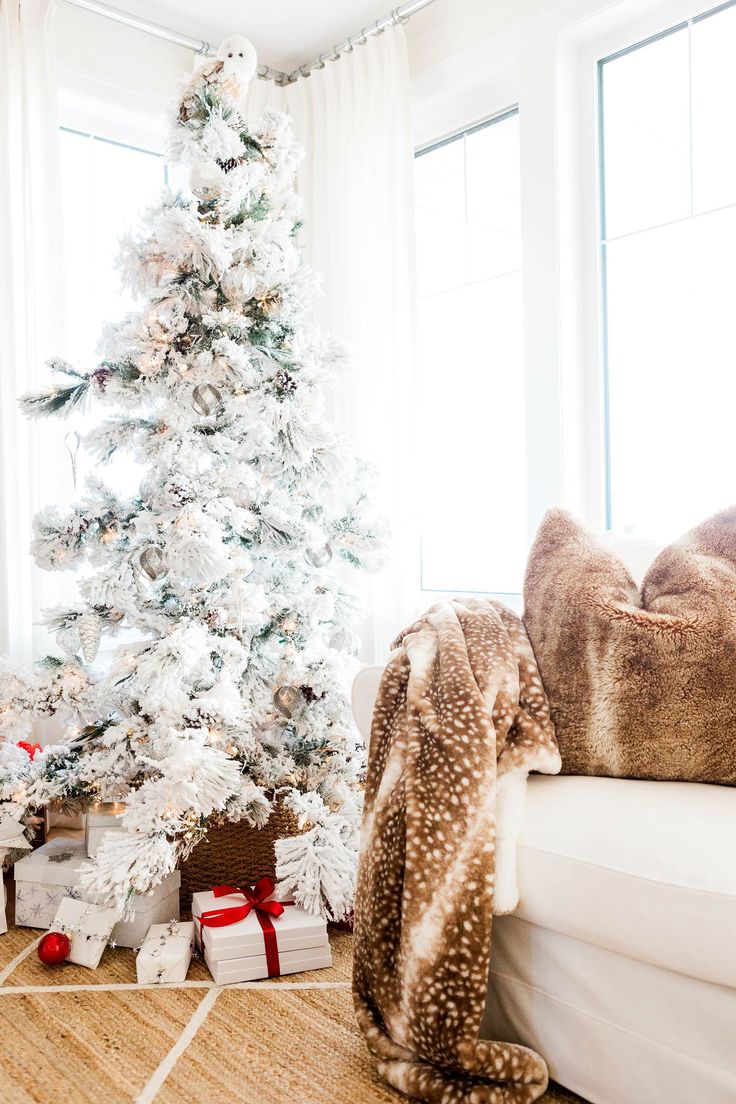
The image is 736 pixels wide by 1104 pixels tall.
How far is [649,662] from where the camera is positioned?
1.53m

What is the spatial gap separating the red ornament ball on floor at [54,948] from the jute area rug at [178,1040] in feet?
0.08

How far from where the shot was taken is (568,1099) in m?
1.44

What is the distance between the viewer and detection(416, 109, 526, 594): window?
3.10m

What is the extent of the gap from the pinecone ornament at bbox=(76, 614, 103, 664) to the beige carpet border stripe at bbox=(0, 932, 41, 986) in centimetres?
65

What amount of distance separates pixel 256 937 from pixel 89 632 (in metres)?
0.79

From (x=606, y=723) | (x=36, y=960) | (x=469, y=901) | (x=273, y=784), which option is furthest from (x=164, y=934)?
(x=606, y=723)

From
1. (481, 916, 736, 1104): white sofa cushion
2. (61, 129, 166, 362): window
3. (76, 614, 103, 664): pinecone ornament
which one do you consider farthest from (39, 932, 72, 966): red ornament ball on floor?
(61, 129, 166, 362): window

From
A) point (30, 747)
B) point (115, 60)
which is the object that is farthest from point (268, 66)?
point (30, 747)

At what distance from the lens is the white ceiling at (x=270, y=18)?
3154 millimetres

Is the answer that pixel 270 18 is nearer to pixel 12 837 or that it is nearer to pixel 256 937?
pixel 12 837

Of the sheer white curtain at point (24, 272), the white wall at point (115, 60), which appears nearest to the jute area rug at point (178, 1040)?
the sheer white curtain at point (24, 272)

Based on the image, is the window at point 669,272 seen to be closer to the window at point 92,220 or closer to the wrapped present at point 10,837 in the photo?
the window at point 92,220

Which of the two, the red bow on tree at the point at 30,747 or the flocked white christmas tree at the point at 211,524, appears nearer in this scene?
the flocked white christmas tree at the point at 211,524

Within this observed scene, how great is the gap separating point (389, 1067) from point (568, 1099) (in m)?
0.29
